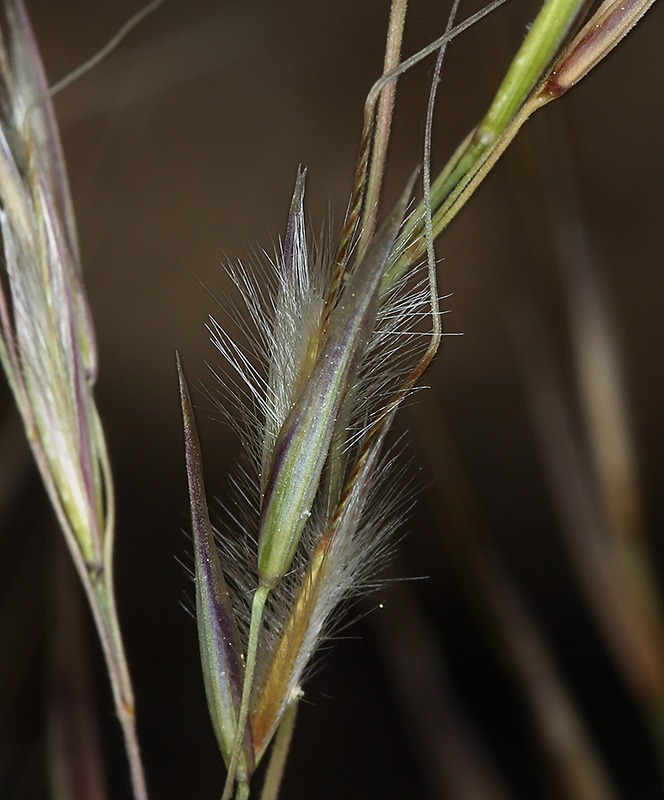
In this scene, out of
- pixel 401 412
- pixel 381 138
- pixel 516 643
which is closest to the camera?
pixel 381 138


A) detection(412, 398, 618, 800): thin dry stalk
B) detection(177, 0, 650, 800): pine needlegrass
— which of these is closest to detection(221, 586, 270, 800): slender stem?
detection(177, 0, 650, 800): pine needlegrass

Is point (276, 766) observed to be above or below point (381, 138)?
below

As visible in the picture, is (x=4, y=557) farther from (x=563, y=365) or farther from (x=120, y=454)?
(x=563, y=365)

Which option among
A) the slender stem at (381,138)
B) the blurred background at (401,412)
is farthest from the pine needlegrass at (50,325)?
the blurred background at (401,412)

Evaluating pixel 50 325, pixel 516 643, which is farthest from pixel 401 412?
pixel 50 325

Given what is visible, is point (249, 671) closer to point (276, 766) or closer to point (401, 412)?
point (276, 766)

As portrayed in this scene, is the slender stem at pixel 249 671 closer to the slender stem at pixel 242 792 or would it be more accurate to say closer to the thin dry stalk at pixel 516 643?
the slender stem at pixel 242 792
